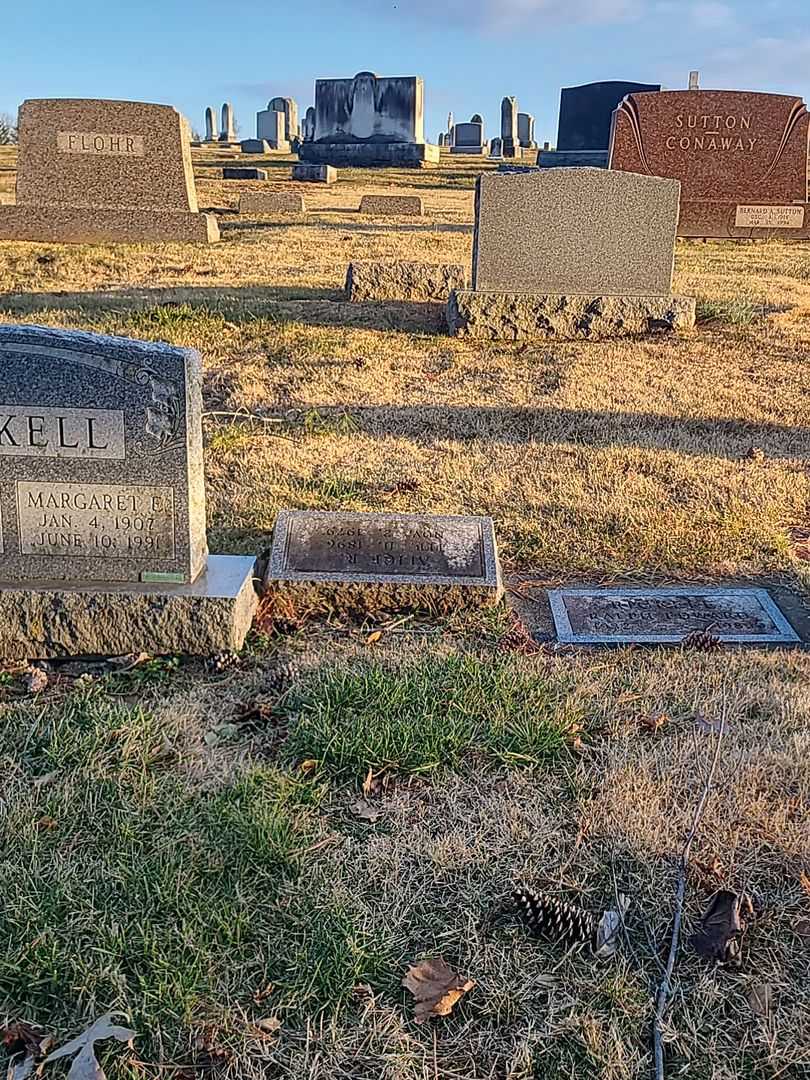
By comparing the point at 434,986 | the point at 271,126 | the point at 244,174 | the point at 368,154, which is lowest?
the point at 434,986

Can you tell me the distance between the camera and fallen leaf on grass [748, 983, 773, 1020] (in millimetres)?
2039

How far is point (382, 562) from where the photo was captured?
158 inches

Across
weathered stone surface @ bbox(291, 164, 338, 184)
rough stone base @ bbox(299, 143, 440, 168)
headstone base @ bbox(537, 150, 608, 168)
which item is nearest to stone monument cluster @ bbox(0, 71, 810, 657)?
weathered stone surface @ bbox(291, 164, 338, 184)

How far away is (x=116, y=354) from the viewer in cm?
332

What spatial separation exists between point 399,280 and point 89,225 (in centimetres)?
593

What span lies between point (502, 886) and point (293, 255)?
12239 mm

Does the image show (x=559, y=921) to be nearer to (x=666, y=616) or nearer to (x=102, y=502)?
(x=666, y=616)

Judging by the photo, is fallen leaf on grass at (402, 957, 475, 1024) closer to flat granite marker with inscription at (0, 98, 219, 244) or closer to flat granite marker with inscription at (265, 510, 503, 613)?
→ flat granite marker with inscription at (265, 510, 503, 613)

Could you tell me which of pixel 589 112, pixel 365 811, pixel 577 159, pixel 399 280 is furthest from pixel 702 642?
pixel 589 112

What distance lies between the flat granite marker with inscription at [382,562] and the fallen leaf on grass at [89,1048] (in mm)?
2095

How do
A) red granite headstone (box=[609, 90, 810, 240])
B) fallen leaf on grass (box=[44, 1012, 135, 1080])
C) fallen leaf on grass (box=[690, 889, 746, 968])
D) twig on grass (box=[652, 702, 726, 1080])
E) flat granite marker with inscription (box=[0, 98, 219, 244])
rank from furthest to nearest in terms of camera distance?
red granite headstone (box=[609, 90, 810, 240]), flat granite marker with inscription (box=[0, 98, 219, 244]), fallen leaf on grass (box=[690, 889, 746, 968]), twig on grass (box=[652, 702, 726, 1080]), fallen leaf on grass (box=[44, 1012, 135, 1080])

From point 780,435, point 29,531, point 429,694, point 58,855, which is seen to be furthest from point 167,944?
point 780,435

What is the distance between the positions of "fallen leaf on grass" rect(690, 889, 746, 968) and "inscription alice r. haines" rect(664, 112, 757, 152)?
1488 cm

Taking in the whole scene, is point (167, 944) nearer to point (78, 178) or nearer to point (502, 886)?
point (502, 886)
